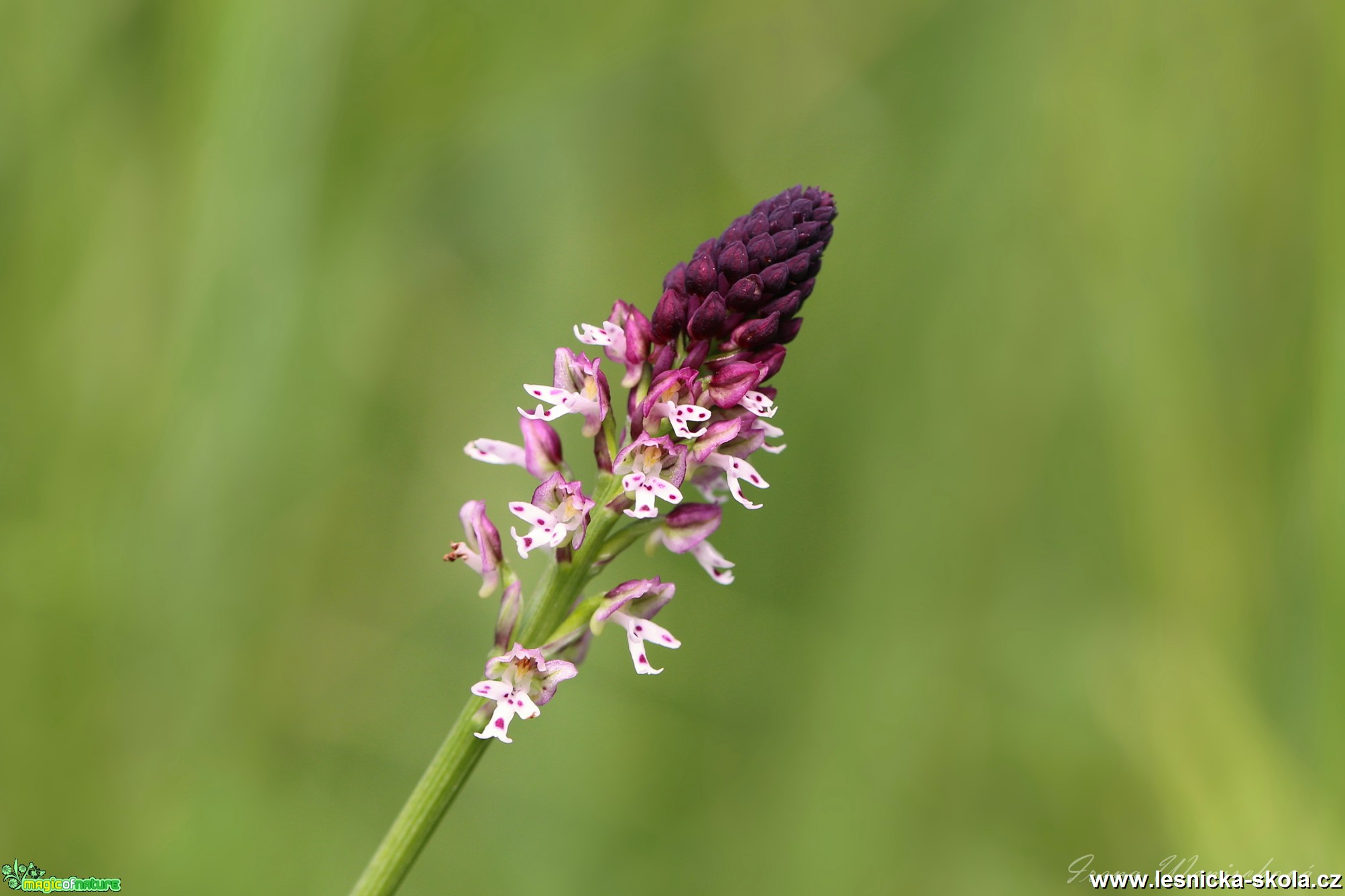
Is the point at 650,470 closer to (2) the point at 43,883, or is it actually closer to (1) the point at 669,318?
(1) the point at 669,318

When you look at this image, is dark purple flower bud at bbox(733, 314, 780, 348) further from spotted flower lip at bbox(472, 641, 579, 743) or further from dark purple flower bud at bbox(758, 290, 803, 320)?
spotted flower lip at bbox(472, 641, 579, 743)

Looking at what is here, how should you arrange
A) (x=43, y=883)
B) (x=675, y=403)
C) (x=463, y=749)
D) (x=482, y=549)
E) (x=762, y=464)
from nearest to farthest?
(x=463, y=749) < (x=675, y=403) < (x=482, y=549) < (x=43, y=883) < (x=762, y=464)

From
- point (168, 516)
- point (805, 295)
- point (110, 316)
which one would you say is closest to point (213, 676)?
point (168, 516)

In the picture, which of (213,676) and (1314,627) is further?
(213,676)

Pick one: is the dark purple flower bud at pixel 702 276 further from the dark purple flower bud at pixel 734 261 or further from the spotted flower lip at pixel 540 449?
the spotted flower lip at pixel 540 449

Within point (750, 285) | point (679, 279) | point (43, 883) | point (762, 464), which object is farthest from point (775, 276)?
point (762, 464)

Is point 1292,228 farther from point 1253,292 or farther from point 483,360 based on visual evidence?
point 483,360

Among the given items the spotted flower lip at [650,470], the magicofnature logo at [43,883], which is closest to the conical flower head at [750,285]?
the spotted flower lip at [650,470]
